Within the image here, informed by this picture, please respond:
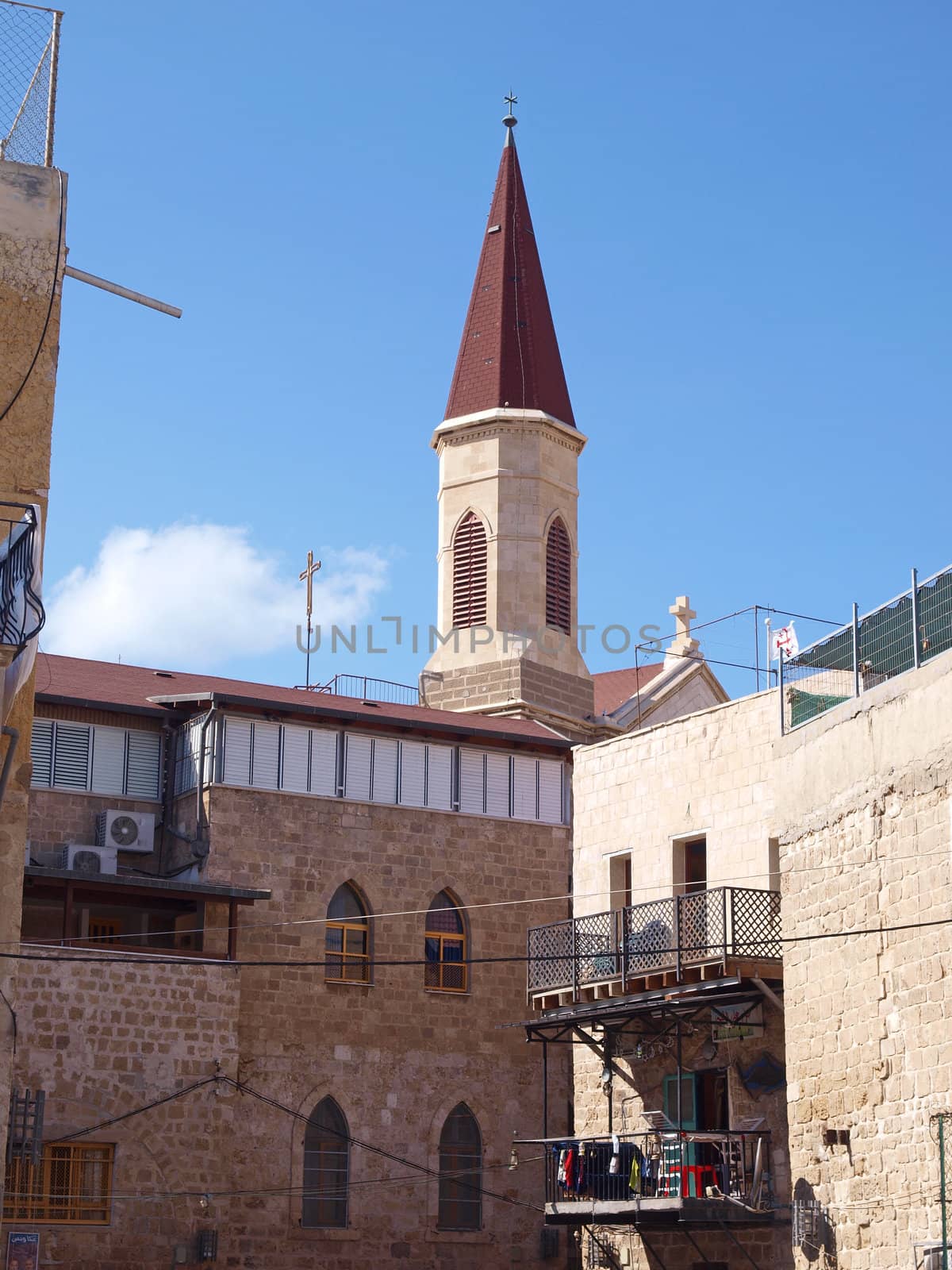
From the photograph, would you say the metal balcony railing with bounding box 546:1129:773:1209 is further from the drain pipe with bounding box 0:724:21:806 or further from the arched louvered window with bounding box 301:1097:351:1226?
the drain pipe with bounding box 0:724:21:806

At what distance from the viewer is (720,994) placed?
73.9 ft

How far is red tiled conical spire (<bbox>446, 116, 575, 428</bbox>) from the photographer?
155 feet

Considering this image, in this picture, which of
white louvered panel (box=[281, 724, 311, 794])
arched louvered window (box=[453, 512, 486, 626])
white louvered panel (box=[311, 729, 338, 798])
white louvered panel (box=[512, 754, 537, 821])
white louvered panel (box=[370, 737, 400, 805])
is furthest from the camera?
arched louvered window (box=[453, 512, 486, 626])

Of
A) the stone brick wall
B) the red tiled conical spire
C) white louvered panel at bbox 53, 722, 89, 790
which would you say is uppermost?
the red tiled conical spire

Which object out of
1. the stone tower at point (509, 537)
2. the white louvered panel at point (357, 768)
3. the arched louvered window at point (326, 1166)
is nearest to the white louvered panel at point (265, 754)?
the white louvered panel at point (357, 768)

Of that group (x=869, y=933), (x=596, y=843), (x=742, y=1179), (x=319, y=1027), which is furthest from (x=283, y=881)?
(x=869, y=933)

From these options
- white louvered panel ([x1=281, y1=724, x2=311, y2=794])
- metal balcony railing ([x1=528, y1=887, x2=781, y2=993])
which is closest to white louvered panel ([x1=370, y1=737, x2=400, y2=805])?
white louvered panel ([x1=281, y1=724, x2=311, y2=794])

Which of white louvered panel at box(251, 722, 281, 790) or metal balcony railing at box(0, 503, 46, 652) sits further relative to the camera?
white louvered panel at box(251, 722, 281, 790)

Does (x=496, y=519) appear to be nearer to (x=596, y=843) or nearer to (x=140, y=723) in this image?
(x=140, y=723)

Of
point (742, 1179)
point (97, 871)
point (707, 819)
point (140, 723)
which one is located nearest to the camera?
point (742, 1179)

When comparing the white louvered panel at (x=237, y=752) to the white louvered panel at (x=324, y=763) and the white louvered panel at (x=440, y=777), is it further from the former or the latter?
the white louvered panel at (x=440, y=777)

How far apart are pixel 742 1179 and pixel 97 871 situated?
10989 mm

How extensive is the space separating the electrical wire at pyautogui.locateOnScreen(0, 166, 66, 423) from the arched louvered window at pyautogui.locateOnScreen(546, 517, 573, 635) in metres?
30.8

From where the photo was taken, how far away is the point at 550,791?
3256cm
